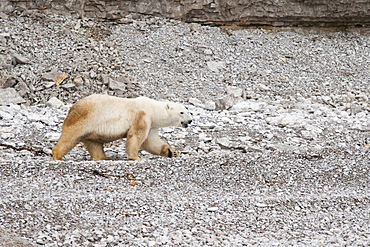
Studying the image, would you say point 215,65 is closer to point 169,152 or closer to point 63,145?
point 169,152

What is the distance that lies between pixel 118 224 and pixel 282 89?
302 inches

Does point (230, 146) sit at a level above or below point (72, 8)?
below

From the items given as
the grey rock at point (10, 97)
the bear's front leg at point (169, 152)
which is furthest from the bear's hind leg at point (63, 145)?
the grey rock at point (10, 97)

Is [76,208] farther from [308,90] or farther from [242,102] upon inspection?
[308,90]

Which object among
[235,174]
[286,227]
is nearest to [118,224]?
[286,227]

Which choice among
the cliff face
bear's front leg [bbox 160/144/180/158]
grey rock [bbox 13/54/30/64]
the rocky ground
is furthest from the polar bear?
the cliff face

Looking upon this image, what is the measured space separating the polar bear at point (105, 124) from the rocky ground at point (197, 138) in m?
0.43

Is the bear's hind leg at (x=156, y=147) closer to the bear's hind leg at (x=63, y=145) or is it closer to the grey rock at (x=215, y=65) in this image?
the bear's hind leg at (x=63, y=145)

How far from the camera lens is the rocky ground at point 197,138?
3.75 m

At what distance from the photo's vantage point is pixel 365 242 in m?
3.49

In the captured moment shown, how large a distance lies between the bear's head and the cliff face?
23.9 feet

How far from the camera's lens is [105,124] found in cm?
538

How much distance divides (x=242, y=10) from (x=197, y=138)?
6994 millimetres

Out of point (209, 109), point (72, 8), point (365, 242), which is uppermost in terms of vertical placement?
point (72, 8)
